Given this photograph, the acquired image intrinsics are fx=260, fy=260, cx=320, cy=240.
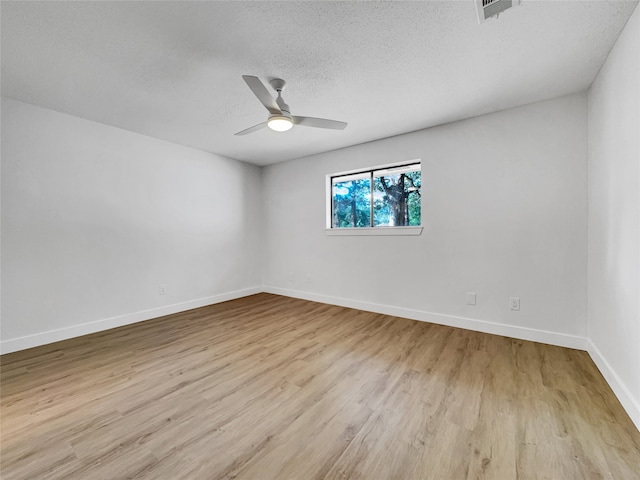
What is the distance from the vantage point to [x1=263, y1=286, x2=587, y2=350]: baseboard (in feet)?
8.00

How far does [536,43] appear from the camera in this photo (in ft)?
5.75

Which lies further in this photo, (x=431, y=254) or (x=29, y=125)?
(x=431, y=254)

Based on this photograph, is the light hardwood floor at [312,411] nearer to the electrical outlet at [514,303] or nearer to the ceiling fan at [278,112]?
the electrical outlet at [514,303]

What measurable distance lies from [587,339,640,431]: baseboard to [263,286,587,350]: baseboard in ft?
0.70

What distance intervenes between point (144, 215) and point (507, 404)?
412 centimetres

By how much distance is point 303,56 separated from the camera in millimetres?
1883

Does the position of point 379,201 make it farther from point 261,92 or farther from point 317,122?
point 261,92

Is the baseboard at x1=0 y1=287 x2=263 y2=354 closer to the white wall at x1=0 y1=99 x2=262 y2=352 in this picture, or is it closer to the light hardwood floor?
the white wall at x1=0 y1=99 x2=262 y2=352

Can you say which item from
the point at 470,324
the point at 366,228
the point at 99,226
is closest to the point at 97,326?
the point at 99,226

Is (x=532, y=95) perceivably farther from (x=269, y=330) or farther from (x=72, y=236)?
(x=72, y=236)

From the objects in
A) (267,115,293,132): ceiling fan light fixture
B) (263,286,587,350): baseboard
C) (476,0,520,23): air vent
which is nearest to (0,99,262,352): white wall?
(263,286,587,350): baseboard

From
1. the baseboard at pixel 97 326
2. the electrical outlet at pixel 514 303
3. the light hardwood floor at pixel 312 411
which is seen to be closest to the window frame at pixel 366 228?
the electrical outlet at pixel 514 303

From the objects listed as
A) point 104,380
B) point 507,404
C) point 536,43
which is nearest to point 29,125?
point 104,380

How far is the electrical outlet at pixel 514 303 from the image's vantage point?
2.65 meters
